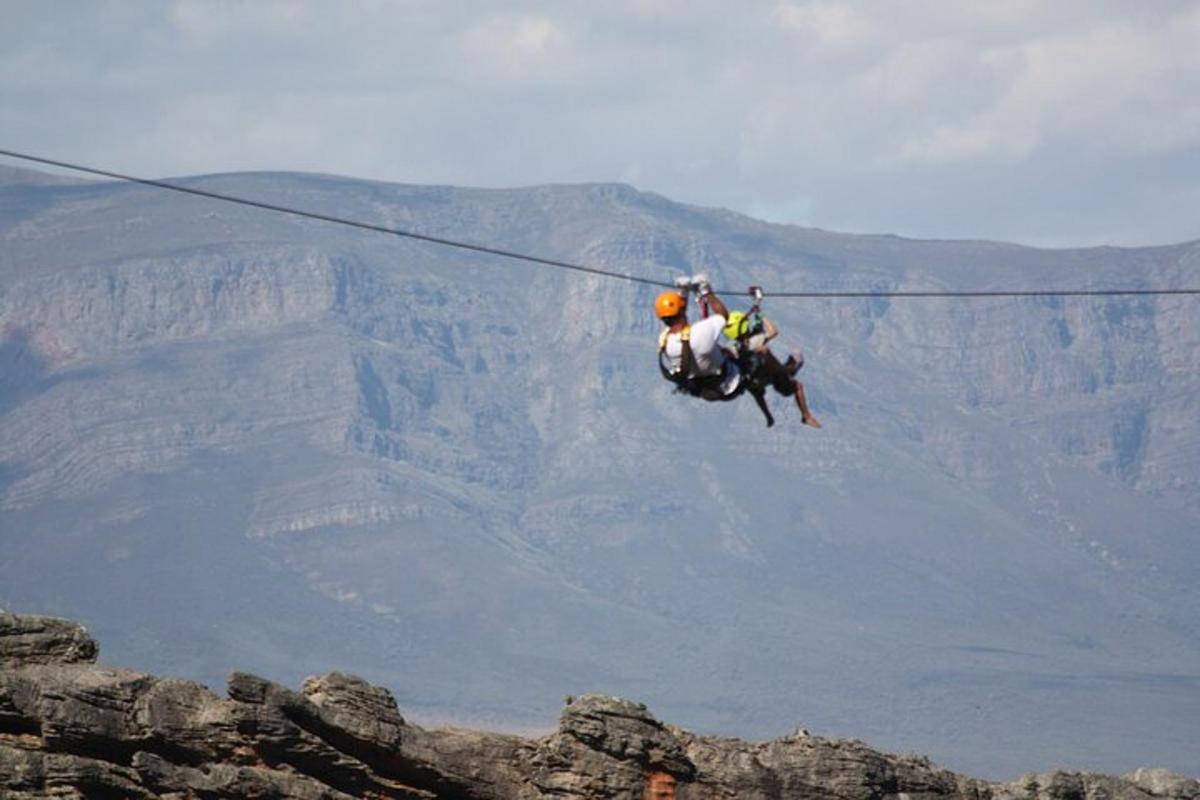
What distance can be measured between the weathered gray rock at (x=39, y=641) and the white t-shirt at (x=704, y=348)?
18.8m

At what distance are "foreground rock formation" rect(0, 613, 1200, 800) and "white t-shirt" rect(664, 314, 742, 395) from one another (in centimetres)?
1658

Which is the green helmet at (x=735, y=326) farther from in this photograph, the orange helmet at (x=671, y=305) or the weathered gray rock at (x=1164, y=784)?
the weathered gray rock at (x=1164, y=784)

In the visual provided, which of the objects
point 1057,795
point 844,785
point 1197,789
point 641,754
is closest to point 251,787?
point 641,754

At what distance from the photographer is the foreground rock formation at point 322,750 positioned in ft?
204

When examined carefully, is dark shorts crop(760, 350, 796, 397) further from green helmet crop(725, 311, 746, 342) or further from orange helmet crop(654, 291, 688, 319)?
orange helmet crop(654, 291, 688, 319)

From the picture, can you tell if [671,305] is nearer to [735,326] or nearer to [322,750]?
[735,326]

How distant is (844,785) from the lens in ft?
238

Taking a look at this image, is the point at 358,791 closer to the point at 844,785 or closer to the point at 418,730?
the point at 418,730

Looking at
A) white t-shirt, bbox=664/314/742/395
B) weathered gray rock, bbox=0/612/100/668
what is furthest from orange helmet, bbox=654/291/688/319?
weathered gray rock, bbox=0/612/100/668

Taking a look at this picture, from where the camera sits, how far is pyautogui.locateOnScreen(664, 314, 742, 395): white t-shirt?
170ft

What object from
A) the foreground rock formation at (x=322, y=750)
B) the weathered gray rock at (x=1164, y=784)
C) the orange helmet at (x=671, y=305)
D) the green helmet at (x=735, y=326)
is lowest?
the weathered gray rock at (x=1164, y=784)

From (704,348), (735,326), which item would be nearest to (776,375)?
(735,326)

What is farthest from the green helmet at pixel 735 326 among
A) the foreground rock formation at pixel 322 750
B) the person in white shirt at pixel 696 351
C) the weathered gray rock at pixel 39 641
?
the weathered gray rock at pixel 39 641

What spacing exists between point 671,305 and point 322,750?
1814 cm
